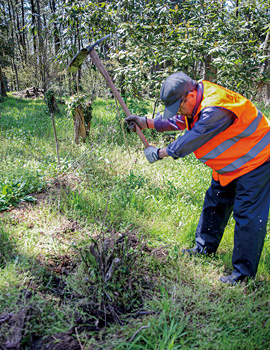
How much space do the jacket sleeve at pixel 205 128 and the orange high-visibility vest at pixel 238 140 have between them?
0.06 m

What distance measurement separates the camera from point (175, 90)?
5.92 ft

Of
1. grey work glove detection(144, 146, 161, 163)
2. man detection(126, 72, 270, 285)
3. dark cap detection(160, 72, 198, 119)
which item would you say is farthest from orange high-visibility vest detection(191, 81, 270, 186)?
grey work glove detection(144, 146, 161, 163)

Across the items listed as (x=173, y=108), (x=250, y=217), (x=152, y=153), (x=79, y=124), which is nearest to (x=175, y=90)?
(x=173, y=108)

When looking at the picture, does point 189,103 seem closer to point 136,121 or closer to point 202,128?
point 202,128

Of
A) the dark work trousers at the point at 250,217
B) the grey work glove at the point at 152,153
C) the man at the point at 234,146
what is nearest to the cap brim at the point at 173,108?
the man at the point at 234,146

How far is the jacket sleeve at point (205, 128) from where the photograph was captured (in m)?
1.78

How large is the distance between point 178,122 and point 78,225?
4.81 feet

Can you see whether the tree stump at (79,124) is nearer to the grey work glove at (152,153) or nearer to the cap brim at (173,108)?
the grey work glove at (152,153)

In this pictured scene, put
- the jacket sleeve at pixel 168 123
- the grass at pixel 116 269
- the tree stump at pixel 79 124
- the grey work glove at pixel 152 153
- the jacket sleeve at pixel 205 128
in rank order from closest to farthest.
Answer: the grass at pixel 116 269, the jacket sleeve at pixel 205 128, the grey work glove at pixel 152 153, the jacket sleeve at pixel 168 123, the tree stump at pixel 79 124

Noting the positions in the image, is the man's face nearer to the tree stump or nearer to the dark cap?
the dark cap

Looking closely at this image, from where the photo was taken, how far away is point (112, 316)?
177 centimetres

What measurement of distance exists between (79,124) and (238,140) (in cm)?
337

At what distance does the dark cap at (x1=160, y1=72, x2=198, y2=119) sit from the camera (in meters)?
1.81

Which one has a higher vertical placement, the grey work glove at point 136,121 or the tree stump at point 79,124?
the grey work glove at point 136,121
